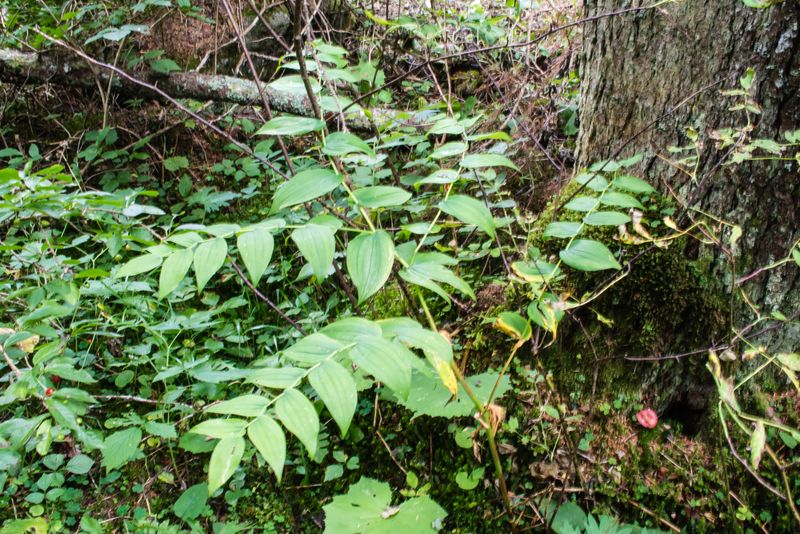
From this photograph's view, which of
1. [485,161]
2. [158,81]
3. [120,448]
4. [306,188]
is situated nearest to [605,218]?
[485,161]

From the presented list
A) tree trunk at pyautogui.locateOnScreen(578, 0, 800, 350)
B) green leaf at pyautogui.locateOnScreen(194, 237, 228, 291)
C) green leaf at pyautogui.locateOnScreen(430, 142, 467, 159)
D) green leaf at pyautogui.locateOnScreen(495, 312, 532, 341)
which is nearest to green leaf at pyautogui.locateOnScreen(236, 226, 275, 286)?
green leaf at pyautogui.locateOnScreen(194, 237, 228, 291)

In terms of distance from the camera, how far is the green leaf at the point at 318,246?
1.02 m

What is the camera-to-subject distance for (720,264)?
1.73m

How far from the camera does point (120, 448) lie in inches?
67.6

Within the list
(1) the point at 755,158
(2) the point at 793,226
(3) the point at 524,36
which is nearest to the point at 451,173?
(1) the point at 755,158

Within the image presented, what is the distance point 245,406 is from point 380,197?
0.55 m

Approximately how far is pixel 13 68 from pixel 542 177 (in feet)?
10.0

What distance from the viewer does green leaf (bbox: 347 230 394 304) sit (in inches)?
41.2

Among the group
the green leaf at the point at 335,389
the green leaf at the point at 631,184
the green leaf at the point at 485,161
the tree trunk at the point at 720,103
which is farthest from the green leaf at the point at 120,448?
the tree trunk at the point at 720,103

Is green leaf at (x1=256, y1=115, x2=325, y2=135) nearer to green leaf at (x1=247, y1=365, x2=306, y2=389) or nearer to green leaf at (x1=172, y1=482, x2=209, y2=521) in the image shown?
green leaf at (x1=247, y1=365, x2=306, y2=389)

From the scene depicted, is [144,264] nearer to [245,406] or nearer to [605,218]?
[245,406]

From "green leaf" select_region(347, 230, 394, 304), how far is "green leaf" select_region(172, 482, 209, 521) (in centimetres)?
111

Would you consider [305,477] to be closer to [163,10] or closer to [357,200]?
[357,200]

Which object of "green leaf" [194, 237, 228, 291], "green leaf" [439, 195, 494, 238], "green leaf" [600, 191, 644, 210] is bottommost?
"green leaf" [600, 191, 644, 210]
